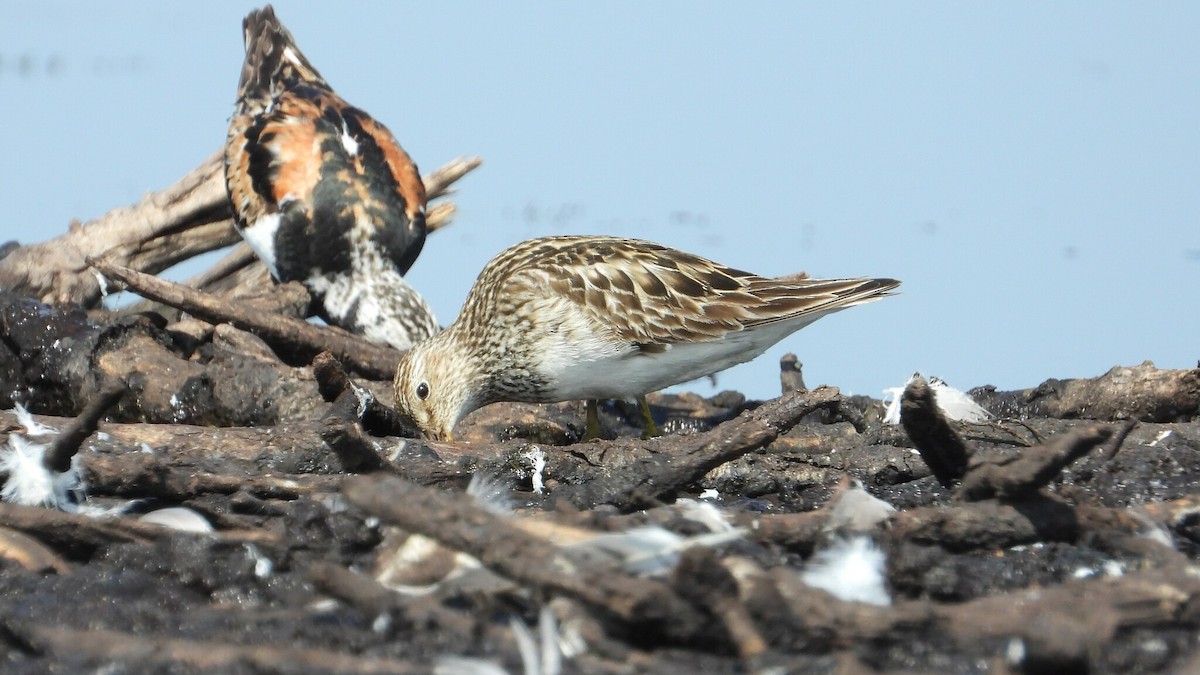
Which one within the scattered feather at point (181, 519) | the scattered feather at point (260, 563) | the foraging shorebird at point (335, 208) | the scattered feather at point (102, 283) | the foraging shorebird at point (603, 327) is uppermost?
the foraging shorebird at point (335, 208)

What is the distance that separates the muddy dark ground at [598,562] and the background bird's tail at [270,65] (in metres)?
7.22

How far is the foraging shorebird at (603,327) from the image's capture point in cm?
745

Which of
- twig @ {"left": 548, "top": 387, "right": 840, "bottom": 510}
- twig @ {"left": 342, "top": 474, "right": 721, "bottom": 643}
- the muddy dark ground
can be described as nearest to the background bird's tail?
the muddy dark ground

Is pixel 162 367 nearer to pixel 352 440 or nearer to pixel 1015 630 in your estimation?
pixel 352 440

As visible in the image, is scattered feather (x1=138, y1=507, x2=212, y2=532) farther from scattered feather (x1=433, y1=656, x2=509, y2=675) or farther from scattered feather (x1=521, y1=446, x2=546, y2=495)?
scattered feather (x1=433, y1=656, x2=509, y2=675)

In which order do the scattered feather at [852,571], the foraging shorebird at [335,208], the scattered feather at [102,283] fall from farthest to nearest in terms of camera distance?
the foraging shorebird at [335,208] < the scattered feather at [102,283] < the scattered feather at [852,571]

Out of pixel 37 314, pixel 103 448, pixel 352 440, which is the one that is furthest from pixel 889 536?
pixel 37 314

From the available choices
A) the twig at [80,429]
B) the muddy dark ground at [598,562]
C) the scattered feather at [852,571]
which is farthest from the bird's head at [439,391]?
the scattered feather at [852,571]

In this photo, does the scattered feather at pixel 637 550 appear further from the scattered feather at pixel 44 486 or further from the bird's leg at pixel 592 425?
the bird's leg at pixel 592 425

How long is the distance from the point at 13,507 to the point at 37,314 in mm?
4285

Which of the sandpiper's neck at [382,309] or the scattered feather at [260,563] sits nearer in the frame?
the scattered feather at [260,563]

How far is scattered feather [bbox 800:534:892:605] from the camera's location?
3234mm

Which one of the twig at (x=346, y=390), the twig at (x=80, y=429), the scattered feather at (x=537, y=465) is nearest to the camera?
the twig at (x=80, y=429)

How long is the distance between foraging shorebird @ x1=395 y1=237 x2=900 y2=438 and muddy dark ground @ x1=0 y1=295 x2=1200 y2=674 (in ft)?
4.89
